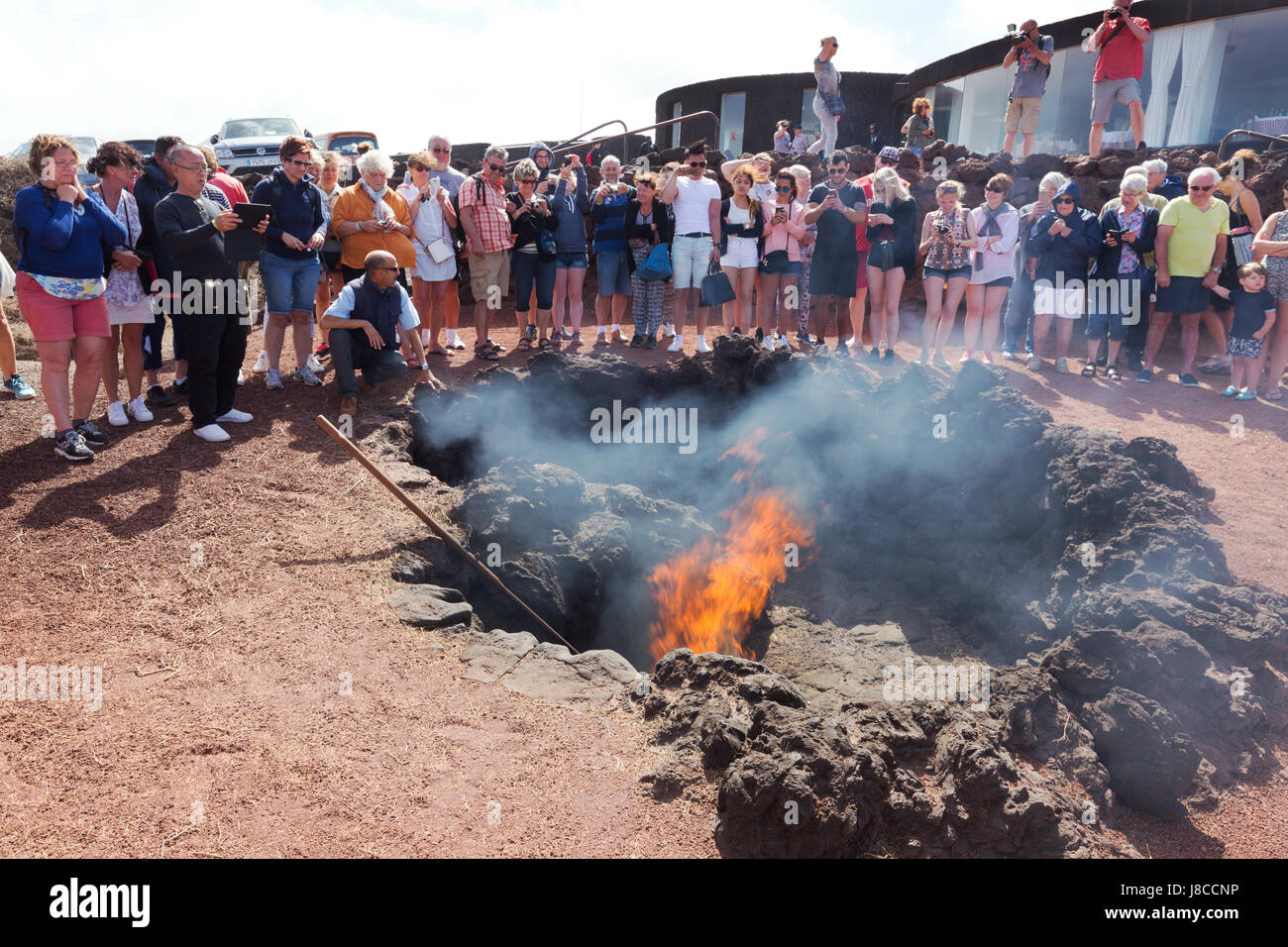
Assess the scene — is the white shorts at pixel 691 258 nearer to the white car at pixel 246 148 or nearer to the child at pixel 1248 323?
the child at pixel 1248 323

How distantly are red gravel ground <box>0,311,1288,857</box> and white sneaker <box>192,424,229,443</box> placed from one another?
9 centimetres

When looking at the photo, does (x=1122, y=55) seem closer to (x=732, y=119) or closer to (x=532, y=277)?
(x=532, y=277)

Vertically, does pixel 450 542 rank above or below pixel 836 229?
below

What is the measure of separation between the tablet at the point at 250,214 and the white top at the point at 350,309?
946mm

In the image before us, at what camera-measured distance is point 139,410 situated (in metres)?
7.70

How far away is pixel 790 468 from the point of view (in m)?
8.57

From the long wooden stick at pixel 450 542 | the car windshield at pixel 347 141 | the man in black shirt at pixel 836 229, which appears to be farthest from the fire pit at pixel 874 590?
the car windshield at pixel 347 141

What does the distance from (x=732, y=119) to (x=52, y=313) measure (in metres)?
26.4

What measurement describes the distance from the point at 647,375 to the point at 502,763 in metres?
5.93

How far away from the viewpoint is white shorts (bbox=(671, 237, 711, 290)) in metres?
10.1

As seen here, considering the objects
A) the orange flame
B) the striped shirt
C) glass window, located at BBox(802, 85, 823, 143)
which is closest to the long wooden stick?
the orange flame

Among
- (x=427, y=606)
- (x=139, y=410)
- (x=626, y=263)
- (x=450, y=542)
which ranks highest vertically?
(x=626, y=263)

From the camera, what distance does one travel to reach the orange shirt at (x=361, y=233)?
8680mm

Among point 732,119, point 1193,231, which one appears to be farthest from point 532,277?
point 732,119
